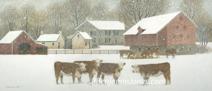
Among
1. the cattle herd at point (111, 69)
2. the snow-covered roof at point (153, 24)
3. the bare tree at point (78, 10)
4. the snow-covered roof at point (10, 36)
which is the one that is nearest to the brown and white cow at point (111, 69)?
the cattle herd at point (111, 69)

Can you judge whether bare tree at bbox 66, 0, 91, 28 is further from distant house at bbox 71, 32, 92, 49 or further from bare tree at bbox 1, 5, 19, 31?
bare tree at bbox 1, 5, 19, 31

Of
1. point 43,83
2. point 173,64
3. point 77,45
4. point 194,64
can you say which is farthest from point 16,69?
point 194,64

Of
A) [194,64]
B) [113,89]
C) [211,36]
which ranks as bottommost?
[113,89]

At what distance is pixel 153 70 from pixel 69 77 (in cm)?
54

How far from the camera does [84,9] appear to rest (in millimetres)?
2344

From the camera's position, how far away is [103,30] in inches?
91.7

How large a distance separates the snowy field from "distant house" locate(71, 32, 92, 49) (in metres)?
0.06

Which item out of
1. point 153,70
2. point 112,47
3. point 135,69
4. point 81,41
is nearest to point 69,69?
point 81,41

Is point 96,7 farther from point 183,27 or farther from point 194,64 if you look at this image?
point 194,64

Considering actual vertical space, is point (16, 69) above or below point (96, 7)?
below

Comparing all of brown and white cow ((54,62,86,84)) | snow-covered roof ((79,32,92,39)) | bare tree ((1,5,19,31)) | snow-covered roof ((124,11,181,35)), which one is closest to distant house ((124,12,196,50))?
snow-covered roof ((124,11,181,35))

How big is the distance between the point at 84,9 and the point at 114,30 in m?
0.24

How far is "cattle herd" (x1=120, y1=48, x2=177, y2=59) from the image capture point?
7.69 feet

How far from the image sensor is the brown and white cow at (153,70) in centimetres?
235
